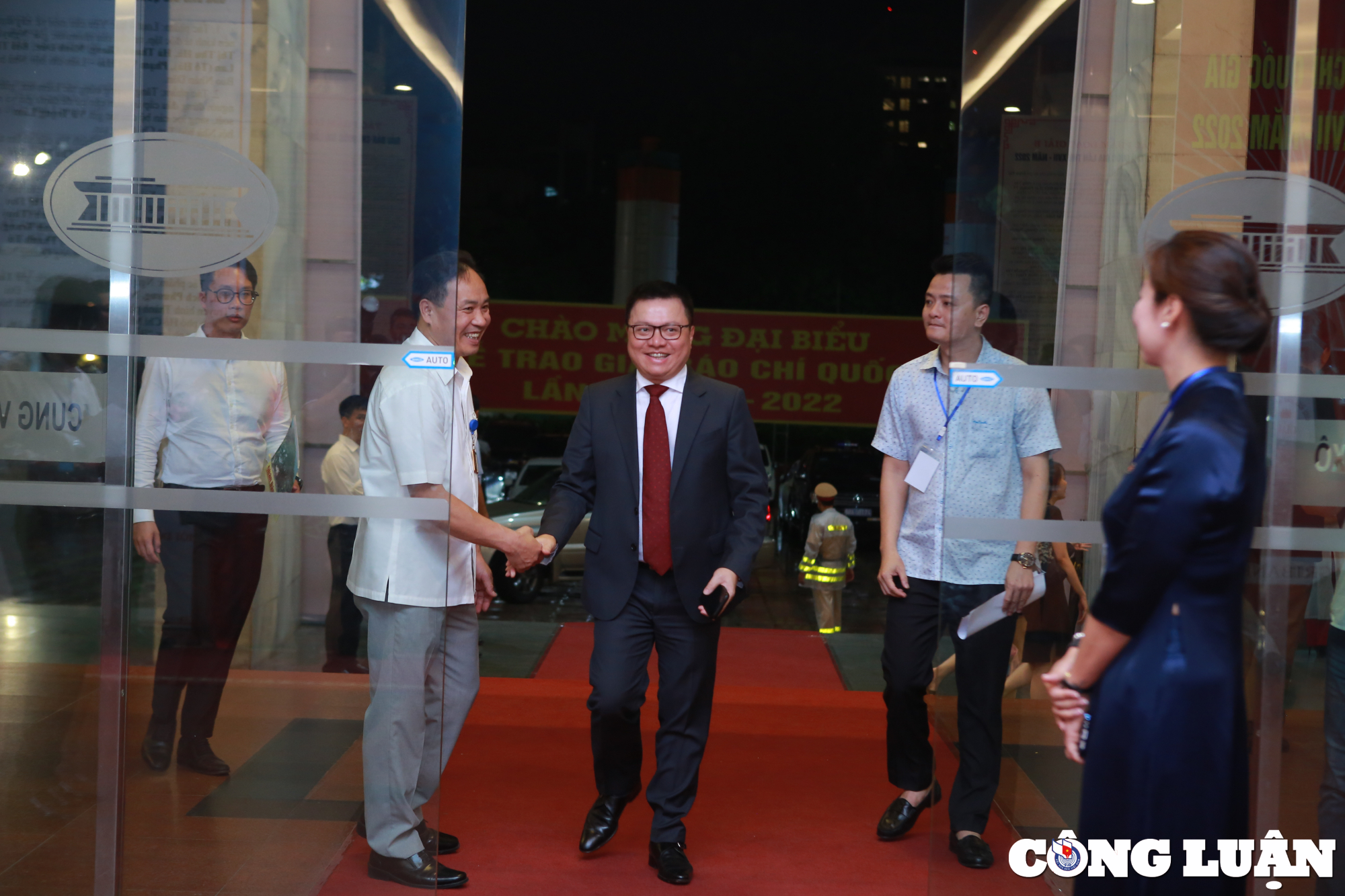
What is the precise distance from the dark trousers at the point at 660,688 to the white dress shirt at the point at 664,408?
0.56ft

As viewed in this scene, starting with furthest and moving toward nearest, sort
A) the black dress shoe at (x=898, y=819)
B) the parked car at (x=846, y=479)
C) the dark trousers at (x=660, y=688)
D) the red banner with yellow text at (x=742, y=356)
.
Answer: the parked car at (x=846, y=479) < the red banner with yellow text at (x=742, y=356) < the black dress shoe at (x=898, y=819) < the dark trousers at (x=660, y=688)

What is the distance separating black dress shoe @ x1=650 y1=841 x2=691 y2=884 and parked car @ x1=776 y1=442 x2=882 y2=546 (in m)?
9.92

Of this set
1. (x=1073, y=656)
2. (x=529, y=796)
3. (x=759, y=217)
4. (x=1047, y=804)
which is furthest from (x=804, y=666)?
(x=759, y=217)

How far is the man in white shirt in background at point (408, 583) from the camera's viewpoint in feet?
8.47

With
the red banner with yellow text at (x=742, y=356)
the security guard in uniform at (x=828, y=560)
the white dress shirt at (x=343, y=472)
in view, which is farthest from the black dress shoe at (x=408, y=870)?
the red banner with yellow text at (x=742, y=356)

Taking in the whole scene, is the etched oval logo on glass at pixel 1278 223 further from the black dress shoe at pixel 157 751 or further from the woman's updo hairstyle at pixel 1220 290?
the black dress shoe at pixel 157 751

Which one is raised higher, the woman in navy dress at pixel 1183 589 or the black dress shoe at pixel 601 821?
the woman in navy dress at pixel 1183 589

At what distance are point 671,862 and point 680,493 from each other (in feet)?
3.36

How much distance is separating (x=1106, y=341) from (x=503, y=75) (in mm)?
15803

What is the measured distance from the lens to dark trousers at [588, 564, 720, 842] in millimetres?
3189

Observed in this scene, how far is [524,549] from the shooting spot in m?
3.00

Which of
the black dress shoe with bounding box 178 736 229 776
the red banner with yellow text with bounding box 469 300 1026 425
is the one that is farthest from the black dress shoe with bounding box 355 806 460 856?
the red banner with yellow text with bounding box 469 300 1026 425

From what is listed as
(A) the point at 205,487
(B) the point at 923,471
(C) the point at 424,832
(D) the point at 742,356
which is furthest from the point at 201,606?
(D) the point at 742,356

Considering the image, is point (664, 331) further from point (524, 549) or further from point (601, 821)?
point (601, 821)
